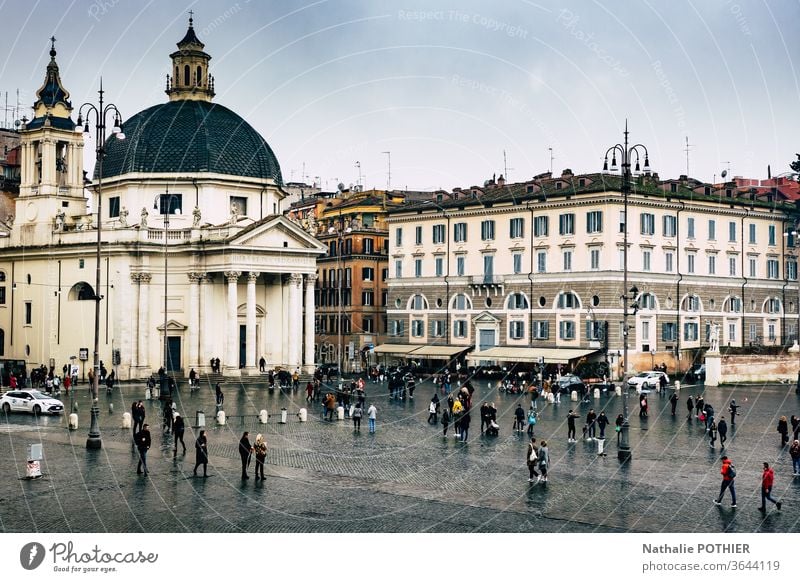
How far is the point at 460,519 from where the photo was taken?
23109 mm

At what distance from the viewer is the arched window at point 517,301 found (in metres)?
71.7

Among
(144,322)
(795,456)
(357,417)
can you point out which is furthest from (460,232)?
(795,456)

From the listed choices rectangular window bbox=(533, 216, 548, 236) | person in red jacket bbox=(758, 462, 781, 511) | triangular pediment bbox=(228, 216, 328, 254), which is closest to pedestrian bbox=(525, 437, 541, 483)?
person in red jacket bbox=(758, 462, 781, 511)

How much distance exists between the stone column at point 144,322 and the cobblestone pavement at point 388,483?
23.3 meters

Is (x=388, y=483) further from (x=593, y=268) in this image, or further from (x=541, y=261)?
(x=541, y=261)

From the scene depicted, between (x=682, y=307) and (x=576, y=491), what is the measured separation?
45567mm

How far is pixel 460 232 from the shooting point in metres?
76.2

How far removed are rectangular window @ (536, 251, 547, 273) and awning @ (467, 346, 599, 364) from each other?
5000 millimetres

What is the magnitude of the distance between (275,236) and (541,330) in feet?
56.6

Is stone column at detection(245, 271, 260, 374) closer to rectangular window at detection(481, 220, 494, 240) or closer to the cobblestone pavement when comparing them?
rectangular window at detection(481, 220, 494, 240)

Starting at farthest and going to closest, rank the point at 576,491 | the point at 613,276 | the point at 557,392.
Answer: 1. the point at 613,276
2. the point at 557,392
3. the point at 576,491

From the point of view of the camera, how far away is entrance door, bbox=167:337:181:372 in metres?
68.4
